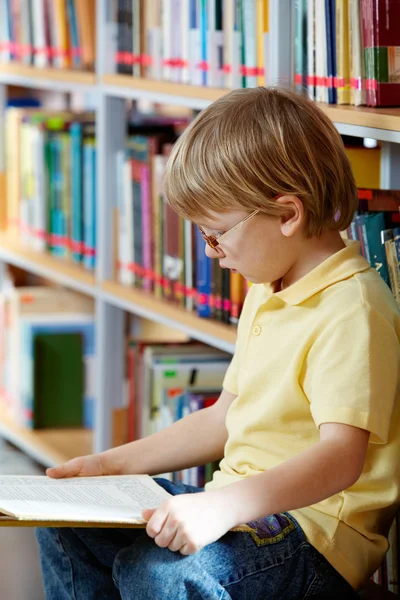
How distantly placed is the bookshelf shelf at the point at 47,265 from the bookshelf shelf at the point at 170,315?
102 mm

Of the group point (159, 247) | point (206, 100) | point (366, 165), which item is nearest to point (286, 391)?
point (366, 165)

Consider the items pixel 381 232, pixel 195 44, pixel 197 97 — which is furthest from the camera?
pixel 195 44

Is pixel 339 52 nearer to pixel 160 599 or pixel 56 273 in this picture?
pixel 160 599

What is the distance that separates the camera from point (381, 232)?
137 centimetres

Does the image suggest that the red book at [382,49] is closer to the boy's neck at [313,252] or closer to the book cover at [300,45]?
the book cover at [300,45]

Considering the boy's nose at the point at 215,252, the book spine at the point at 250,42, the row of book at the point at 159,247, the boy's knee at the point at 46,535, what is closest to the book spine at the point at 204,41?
the book spine at the point at 250,42

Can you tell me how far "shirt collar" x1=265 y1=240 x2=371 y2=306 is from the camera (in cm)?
124

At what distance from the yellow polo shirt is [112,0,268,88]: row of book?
0.55m

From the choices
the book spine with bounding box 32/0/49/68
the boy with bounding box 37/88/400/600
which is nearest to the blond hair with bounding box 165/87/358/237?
the boy with bounding box 37/88/400/600

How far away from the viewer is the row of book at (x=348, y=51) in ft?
4.64

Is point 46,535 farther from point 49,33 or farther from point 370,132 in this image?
point 49,33

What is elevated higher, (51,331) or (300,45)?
(300,45)

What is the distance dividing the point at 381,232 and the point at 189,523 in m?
A: 0.49

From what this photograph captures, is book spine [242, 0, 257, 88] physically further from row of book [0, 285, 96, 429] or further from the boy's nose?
row of book [0, 285, 96, 429]
